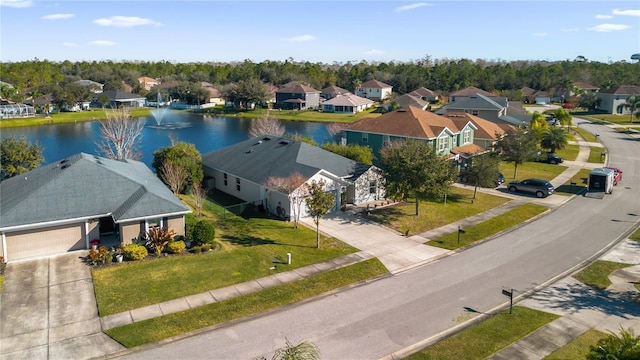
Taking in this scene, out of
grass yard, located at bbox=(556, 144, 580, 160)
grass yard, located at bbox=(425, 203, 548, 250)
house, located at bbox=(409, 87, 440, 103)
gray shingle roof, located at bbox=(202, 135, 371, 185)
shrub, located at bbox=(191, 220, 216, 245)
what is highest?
house, located at bbox=(409, 87, 440, 103)

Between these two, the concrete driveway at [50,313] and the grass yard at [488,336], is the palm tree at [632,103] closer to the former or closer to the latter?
the grass yard at [488,336]

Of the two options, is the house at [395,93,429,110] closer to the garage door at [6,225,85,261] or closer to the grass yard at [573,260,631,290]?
the grass yard at [573,260,631,290]

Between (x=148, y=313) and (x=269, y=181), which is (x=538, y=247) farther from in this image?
(x=148, y=313)

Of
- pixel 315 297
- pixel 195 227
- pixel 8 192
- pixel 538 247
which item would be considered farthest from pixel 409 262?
pixel 8 192

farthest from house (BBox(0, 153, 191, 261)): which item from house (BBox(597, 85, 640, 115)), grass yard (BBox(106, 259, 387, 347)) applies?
house (BBox(597, 85, 640, 115))

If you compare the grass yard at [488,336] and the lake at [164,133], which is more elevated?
the lake at [164,133]

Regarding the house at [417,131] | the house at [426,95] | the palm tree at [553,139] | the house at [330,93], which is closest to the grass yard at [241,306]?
the house at [417,131]
